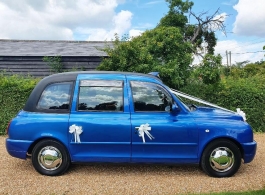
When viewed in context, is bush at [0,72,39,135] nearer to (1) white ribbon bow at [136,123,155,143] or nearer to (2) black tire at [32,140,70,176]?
(2) black tire at [32,140,70,176]

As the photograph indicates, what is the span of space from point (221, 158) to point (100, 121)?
2.25 m

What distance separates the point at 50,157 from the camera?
5.43 m

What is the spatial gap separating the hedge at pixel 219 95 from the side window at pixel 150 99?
4.24m

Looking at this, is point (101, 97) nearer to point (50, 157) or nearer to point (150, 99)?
point (150, 99)

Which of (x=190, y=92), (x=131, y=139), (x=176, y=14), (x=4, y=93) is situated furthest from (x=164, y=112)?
(x=176, y=14)

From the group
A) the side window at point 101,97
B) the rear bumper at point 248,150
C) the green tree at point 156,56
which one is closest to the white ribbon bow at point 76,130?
the side window at point 101,97

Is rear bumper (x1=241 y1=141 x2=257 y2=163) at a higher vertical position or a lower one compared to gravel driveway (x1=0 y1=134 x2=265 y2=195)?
higher

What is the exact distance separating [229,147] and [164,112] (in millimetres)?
1307

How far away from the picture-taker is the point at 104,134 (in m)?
5.31

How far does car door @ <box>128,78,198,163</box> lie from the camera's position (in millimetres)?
5293

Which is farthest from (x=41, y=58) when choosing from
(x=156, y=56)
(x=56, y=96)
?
(x=56, y=96)

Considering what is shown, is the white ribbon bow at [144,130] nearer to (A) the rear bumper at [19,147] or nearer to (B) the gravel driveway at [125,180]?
(B) the gravel driveway at [125,180]

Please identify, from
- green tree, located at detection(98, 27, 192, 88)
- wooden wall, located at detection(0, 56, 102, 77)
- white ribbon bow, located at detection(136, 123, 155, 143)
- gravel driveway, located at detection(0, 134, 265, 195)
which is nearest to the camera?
gravel driveway, located at detection(0, 134, 265, 195)

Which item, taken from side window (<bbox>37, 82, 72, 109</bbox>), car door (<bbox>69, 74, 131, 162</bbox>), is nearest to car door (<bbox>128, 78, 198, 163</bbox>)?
car door (<bbox>69, 74, 131, 162</bbox>)
